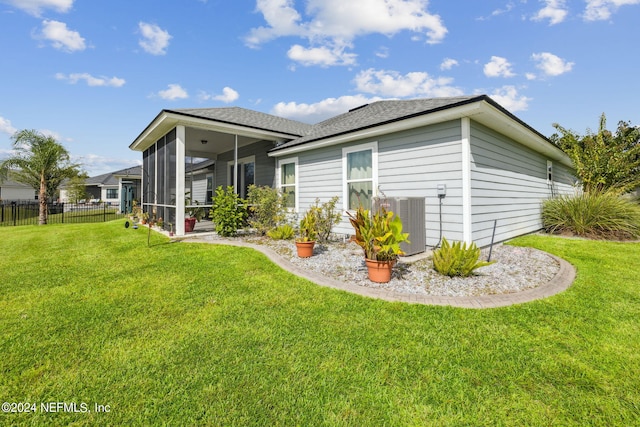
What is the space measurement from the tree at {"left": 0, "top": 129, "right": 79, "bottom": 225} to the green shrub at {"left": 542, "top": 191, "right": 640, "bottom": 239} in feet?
73.8

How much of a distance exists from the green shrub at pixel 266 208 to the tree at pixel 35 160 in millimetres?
13577

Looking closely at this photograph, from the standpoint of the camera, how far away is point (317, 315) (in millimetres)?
2998

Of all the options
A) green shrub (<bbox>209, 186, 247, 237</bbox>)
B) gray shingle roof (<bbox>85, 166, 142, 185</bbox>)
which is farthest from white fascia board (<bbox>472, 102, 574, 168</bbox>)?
gray shingle roof (<bbox>85, 166, 142, 185</bbox>)

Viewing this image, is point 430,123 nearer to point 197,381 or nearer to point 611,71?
point 197,381

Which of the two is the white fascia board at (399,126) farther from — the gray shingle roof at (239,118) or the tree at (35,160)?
the tree at (35,160)

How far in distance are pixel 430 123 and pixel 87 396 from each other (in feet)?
21.0

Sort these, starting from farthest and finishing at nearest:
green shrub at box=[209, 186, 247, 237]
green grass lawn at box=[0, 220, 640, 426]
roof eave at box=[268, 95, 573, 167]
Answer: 1. green shrub at box=[209, 186, 247, 237]
2. roof eave at box=[268, 95, 573, 167]
3. green grass lawn at box=[0, 220, 640, 426]

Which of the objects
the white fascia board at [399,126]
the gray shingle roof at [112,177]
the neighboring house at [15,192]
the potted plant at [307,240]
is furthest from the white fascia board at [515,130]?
the neighboring house at [15,192]

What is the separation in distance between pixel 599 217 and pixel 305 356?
9904 mm

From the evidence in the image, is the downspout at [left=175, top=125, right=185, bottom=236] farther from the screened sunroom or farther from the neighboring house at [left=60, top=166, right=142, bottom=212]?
the neighboring house at [left=60, top=166, right=142, bottom=212]

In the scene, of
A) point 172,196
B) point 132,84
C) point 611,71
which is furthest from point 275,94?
point 611,71

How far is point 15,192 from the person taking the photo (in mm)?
36125

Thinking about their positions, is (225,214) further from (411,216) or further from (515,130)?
(515,130)

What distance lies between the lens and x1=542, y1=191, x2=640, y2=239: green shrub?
296 inches
